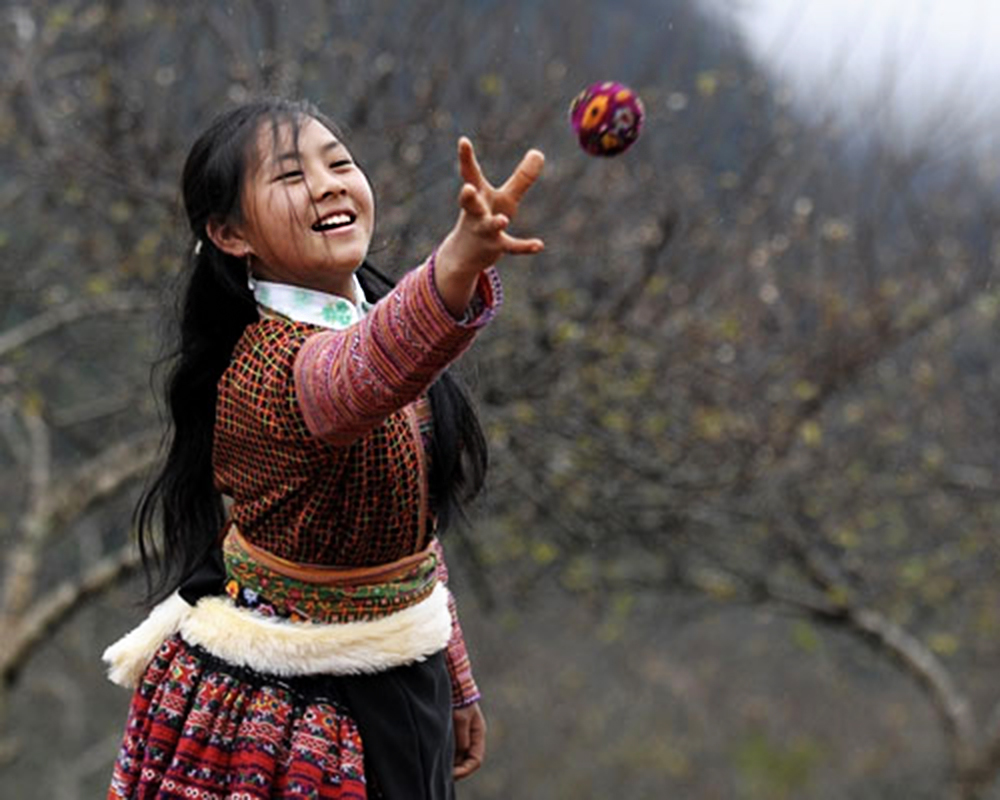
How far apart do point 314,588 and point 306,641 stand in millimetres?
57

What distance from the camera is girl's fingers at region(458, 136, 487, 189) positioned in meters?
1.13

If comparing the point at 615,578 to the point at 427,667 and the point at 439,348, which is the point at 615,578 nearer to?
A: the point at 427,667

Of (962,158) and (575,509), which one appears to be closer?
(575,509)

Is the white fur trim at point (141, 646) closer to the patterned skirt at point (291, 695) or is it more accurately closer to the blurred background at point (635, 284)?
the patterned skirt at point (291, 695)

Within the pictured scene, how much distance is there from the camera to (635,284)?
175 inches

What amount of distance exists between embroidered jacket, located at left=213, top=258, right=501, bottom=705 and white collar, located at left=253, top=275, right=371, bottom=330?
0.01 m

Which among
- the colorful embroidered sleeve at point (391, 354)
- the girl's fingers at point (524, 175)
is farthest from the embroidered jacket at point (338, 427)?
the girl's fingers at point (524, 175)

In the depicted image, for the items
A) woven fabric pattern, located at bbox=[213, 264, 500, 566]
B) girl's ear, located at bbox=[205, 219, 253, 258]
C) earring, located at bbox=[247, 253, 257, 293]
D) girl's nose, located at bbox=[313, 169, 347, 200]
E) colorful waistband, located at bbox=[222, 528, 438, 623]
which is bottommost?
colorful waistband, located at bbox=[222, 528, 438, 623]

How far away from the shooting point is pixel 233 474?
1517mm

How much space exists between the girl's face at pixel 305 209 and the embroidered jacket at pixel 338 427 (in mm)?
62

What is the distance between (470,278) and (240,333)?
46 cm

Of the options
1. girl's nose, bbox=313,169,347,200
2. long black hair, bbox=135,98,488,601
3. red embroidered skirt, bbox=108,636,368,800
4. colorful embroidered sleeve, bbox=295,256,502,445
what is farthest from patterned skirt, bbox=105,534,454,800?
girl's nose, bbox=313,169,347,200

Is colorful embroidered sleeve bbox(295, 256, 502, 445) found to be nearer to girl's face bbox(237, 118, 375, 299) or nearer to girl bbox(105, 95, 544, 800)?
girl bbox(105, 95, 544, 800)

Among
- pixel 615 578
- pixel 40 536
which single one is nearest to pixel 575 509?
pixel 615 578
